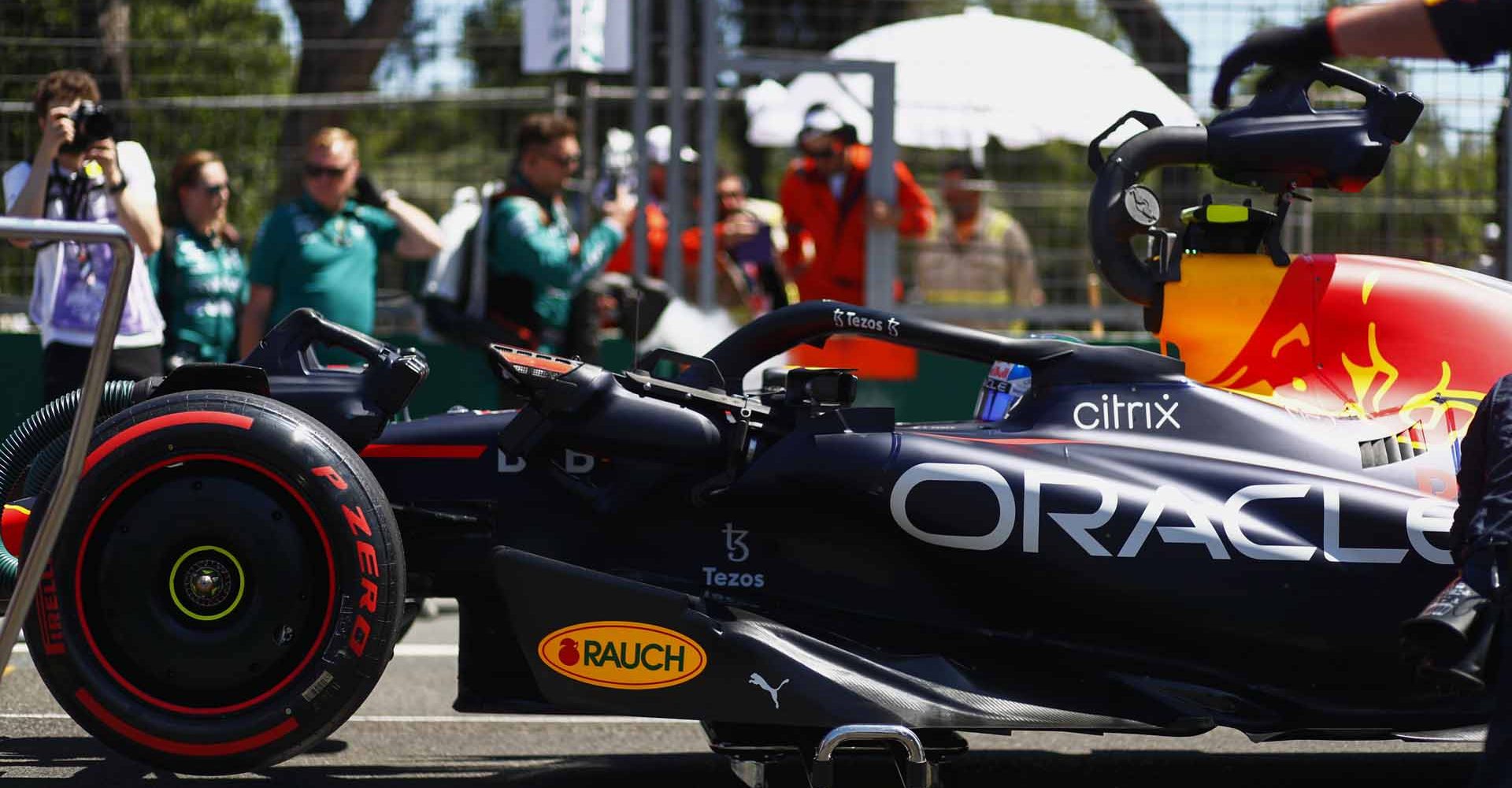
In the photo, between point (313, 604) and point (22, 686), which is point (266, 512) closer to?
point (313, 604)

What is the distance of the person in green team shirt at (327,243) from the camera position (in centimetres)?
694

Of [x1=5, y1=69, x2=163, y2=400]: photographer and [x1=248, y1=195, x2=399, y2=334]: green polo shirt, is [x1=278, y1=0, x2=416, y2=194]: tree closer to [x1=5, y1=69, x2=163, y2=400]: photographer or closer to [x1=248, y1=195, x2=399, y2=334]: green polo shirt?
[x1=248, y1=195, x2=399, y2=334]: green polo shirt

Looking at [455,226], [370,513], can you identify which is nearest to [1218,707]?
[370,513]

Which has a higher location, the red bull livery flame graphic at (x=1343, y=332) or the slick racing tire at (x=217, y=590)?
the red bull livery flame graphic at (x=1343, y=332)

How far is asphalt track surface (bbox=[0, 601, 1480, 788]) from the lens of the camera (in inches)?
173

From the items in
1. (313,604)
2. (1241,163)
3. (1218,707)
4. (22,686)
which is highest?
(1241,163)

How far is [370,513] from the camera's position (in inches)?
143

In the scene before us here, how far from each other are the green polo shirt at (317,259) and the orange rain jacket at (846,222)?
2398mm

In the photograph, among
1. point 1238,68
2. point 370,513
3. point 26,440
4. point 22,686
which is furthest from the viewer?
point 22,686

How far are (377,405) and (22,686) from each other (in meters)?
2.05

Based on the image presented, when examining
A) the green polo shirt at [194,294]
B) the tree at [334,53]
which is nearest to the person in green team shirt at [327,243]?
the green polo shirt at [194,294]

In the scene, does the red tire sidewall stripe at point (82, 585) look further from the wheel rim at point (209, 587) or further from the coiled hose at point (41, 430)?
the coiled hose at point (41, 430)

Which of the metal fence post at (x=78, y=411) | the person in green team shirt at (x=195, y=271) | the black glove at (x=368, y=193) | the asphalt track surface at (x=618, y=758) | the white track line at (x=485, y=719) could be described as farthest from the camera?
the black glove at (x=368, y=193)

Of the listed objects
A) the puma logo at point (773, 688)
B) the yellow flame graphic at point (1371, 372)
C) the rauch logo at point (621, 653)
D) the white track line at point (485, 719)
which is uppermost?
the yellow flame graphic at point (1371, 372)
